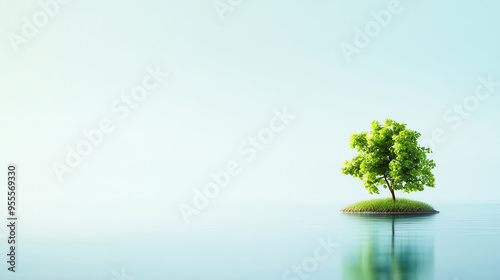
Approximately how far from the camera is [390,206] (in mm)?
45031

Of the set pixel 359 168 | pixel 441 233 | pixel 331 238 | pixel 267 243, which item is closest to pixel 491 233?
pixel 441 233

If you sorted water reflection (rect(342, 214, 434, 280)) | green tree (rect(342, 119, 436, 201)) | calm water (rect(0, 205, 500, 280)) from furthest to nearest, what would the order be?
green tree (rect(342, 119, 436, 201)) < calm water (rect(0, 205, 500, 280)) < water reflection (rect(342, 214, 434, 280))

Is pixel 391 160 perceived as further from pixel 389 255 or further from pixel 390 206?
pixel 389 255

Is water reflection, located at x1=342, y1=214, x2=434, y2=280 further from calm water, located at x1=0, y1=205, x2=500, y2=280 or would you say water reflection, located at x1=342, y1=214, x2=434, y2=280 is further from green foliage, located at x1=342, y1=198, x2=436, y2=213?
green foliage, located at x1=342, y1=198, x2=436, y2=213

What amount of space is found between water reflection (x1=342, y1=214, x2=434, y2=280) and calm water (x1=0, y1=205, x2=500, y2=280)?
3 cm

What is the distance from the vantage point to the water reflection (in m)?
15.1

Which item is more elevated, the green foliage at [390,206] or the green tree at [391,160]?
the green tree at [391,160]

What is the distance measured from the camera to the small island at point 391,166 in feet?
145

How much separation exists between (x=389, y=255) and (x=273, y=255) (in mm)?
4258

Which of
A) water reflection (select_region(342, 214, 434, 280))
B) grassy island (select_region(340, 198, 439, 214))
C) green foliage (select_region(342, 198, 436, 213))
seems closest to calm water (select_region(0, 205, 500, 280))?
water reflection (select_region(342, 214, 434, 280))

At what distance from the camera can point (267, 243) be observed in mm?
23406

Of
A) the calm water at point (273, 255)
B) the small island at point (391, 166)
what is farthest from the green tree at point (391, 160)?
the calm water at point (273, 255)

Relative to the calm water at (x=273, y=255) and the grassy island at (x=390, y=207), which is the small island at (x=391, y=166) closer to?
the grassy island at (x=390, y=207)

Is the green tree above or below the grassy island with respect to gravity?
above
